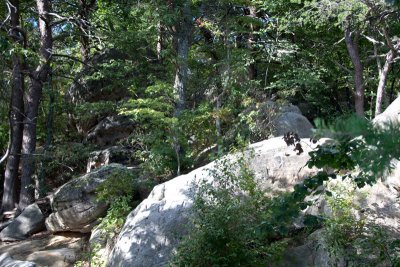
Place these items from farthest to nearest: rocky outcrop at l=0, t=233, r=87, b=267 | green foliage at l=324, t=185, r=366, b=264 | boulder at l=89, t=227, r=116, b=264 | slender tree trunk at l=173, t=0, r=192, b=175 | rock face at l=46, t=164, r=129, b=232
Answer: slender tree trunk at l=173, t=0, r=192, b=175 → rock face at l=46, t=164, r=129, b=232 → rocky outcrop at l=0, t=233, r=87, b=267 → boulder at l=89, t=227, r=116, b=264 → green foliage at l=324, t=185, r=366, b=264

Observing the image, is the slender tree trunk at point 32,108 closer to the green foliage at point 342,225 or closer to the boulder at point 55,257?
the boulder at point 55,257

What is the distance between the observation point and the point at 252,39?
12.4 meters

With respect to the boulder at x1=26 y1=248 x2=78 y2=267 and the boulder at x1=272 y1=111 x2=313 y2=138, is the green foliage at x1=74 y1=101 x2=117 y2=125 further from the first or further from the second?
the boulder at x1=272 y1=111 x2=313 y2=138

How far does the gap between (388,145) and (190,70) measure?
10.1 metres

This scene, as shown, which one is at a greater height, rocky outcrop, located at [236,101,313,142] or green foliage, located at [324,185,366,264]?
rocky outcrop, located at [236,101,313,142]

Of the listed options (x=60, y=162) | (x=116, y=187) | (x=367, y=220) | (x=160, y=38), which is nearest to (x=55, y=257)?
(x=116, y=187)

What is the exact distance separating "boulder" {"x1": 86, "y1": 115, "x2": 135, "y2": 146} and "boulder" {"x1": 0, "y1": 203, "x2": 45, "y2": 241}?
346cm

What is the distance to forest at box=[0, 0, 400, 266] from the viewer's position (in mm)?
5539

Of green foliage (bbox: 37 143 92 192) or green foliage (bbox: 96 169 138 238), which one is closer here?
green foliage (bbox: 96 169 138 238)

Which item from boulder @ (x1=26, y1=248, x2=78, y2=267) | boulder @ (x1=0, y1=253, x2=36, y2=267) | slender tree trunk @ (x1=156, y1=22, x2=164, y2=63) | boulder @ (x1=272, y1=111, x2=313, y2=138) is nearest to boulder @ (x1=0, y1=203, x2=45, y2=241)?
boulder @ (x1=26, y1=248, x2=78, y2=267)

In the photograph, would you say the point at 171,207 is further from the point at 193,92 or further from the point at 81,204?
the point at 193,92

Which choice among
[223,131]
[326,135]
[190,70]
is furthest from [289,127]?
[326,135]

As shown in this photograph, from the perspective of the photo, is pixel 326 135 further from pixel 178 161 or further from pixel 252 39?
pixel 252 39

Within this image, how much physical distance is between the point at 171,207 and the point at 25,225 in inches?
233
